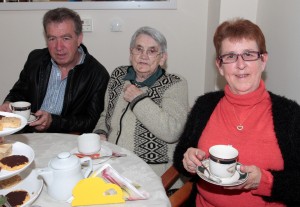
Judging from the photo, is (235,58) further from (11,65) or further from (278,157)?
(11,65)

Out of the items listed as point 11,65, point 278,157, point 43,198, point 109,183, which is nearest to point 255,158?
point 278,157

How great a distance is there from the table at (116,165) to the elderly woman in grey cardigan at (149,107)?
25 centimetres

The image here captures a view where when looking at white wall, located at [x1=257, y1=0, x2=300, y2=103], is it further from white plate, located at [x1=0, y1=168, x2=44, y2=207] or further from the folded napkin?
white plate, located at [x1=0, y1=168, x2=44, y2=207]

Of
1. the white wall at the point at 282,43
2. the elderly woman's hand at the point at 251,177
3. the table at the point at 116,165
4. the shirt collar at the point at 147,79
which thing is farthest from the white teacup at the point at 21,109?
the white wall at the point at 282,43

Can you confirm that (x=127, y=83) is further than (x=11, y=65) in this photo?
No

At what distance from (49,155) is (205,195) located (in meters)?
0.71

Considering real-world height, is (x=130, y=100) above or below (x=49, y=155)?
above

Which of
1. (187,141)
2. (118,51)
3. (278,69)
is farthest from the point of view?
(118,51)

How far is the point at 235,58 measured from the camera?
1421 mm

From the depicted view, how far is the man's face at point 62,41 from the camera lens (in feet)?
6.97

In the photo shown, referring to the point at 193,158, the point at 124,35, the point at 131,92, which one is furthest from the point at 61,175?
the point at 124,35

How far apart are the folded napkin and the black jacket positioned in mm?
939

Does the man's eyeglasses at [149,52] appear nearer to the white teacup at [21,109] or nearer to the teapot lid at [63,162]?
the white teacup at [21,109]

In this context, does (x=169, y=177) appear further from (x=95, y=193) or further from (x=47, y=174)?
(x=47, y=174)
